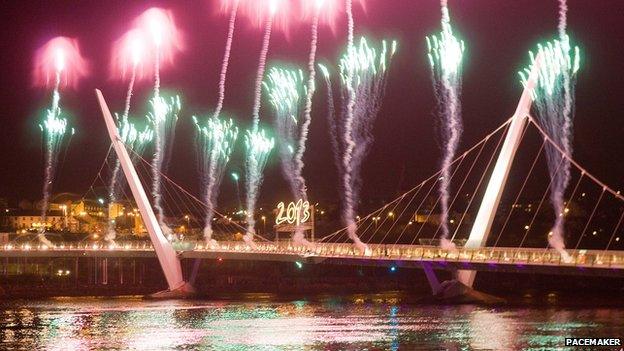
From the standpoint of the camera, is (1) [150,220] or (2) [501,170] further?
(1) [150,220]

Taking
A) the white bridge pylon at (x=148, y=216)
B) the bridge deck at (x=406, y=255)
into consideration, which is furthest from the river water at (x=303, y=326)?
the white bridge pylon at (x=148, y=216)

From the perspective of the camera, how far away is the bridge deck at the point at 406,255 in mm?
46312

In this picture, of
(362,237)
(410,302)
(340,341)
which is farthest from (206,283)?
Result: (340,341)

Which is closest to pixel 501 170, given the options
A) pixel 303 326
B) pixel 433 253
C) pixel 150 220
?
pixel 433 253

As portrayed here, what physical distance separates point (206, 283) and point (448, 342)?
4738 cm

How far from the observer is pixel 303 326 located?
49688mm

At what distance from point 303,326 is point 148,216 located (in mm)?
22277

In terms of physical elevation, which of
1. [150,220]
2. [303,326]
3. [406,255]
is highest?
[150,220]

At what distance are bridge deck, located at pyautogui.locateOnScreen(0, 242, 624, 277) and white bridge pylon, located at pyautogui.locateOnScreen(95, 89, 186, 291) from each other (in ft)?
3.21

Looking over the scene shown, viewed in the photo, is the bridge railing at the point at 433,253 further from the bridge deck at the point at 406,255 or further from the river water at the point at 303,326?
the river water at the point at 303,326

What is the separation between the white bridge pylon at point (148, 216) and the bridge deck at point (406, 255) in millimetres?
978

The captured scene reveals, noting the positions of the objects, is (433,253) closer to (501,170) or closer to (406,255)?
(406,255)

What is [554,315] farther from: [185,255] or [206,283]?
[206,283]

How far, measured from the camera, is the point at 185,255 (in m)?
70.4
